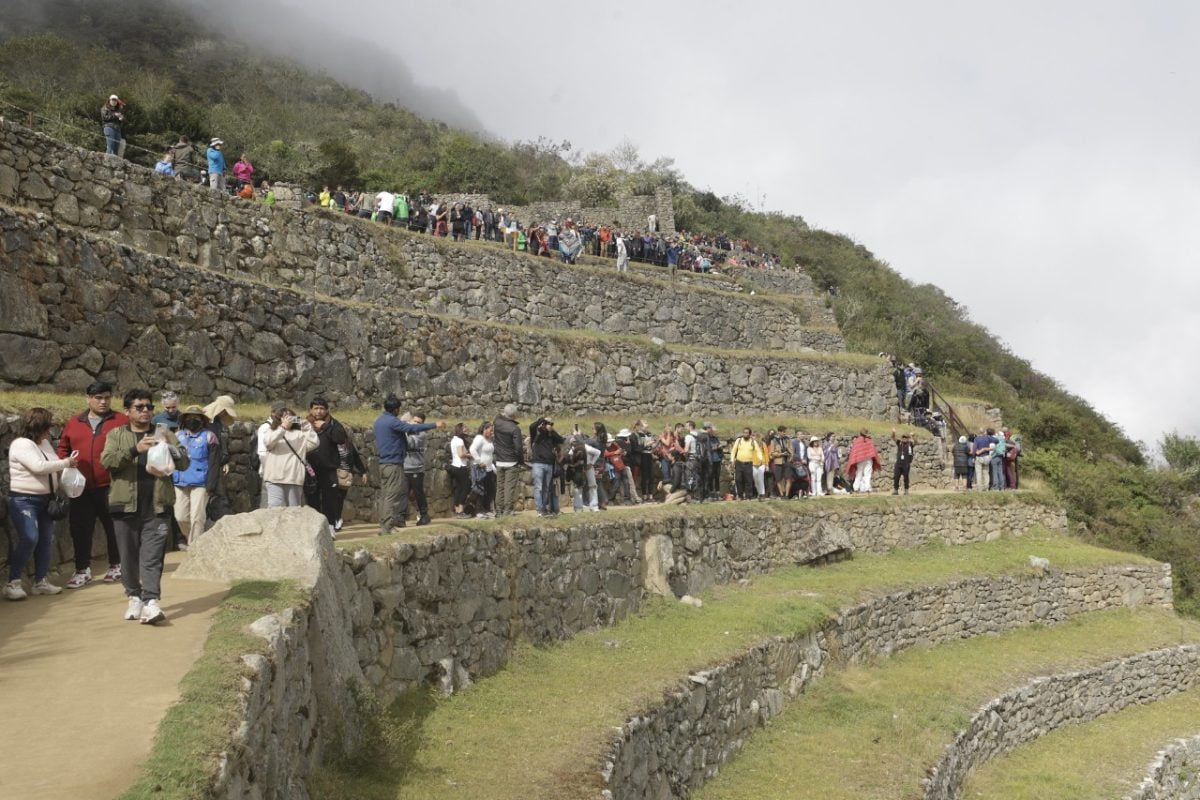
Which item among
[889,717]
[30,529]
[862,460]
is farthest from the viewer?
[862,460]

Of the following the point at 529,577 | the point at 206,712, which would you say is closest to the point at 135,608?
the point at 206,712

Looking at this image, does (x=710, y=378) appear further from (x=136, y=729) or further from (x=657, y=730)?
(x=136, y=729)

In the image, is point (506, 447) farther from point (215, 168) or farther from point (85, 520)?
point (215, 168)

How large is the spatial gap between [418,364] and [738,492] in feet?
22.7

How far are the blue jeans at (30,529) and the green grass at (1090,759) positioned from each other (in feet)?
37.6

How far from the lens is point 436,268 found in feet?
72.6

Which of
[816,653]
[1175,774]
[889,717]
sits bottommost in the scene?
[1175,774]

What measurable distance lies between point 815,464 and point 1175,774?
903 centimetres

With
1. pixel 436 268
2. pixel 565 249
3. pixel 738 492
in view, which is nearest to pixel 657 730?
pixel 738 492

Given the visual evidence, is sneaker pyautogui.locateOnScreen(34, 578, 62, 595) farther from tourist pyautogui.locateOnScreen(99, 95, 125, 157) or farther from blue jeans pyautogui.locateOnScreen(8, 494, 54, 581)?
tourist pyautogui.locateOnScreen(99, 95, 125, 157)

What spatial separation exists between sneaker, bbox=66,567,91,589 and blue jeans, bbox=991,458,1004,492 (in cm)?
2217

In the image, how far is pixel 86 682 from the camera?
5.45m

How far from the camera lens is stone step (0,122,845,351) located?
14.7 metres

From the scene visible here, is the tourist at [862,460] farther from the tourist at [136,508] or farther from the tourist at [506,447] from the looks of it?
the tourist at [136,508]
